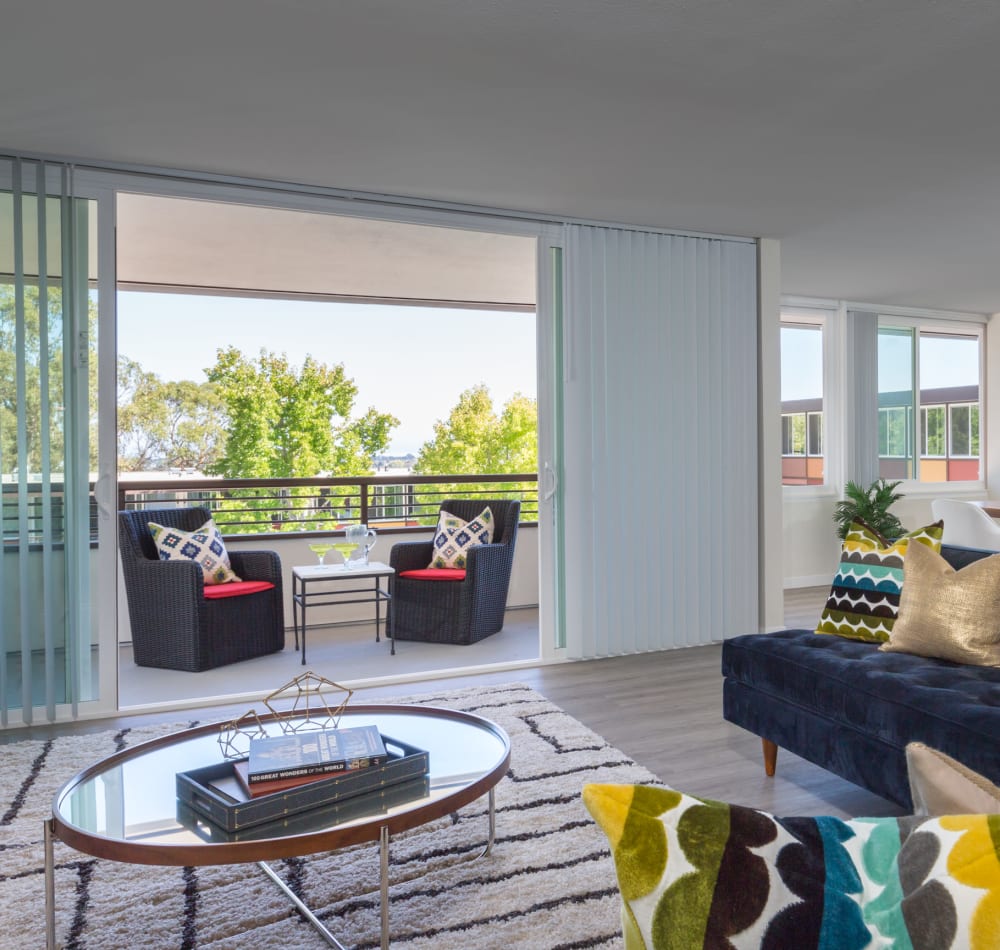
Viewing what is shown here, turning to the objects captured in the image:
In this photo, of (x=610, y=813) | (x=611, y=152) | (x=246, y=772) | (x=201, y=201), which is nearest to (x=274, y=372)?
(x=201, y=201)

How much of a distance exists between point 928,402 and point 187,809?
26.1 feet

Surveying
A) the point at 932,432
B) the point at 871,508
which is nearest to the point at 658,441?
the point at 871,508

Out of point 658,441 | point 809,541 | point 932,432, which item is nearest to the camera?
point 658,441

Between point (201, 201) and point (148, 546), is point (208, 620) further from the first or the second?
point (201, 201)

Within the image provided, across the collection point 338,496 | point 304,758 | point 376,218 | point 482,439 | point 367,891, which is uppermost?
point 376,218

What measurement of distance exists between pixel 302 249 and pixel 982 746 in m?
4.61

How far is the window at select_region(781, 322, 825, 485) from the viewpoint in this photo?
7.55 m

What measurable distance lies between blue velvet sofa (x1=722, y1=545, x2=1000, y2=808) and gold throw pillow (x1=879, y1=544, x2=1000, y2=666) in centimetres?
5

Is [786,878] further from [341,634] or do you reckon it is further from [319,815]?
[341,634]

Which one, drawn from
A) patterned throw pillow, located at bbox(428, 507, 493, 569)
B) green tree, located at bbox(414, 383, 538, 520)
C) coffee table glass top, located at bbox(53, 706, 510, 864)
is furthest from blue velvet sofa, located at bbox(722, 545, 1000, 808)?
green tree, located at bbox(414, 383, 538, 520)

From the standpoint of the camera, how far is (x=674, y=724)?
3.63 metres

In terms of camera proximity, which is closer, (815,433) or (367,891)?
(367,891)

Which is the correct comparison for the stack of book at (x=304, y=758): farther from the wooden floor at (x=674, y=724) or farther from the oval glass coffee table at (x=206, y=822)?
the wooden floor at (x=674, y=724)

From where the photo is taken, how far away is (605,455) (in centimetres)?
482
